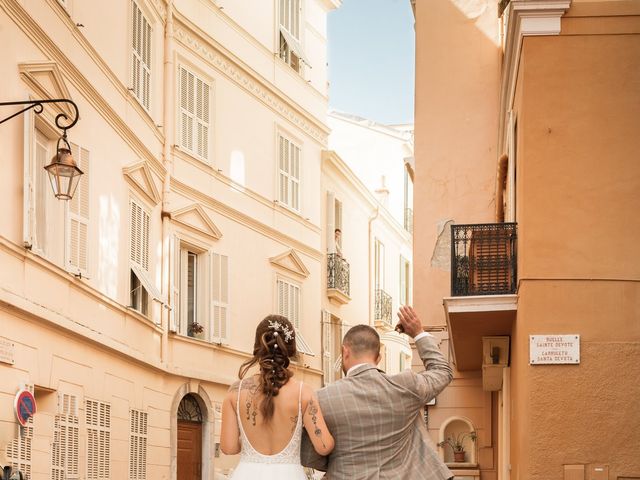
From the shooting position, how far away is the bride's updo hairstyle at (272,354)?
616cm

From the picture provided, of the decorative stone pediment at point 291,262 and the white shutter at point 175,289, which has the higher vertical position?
the decorative stone pediment at point 291,262

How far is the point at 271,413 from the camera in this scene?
627 cm

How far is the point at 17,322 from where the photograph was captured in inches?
591

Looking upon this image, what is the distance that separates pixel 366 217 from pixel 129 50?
18.8 metres

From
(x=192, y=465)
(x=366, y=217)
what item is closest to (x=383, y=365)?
(x=366, y=217)

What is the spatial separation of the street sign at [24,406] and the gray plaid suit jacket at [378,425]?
9079 millimetres

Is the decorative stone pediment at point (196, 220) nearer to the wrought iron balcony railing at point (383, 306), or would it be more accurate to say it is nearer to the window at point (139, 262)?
the window at point (139, 262)

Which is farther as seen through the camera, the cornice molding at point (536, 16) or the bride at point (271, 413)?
the cornice molding at point (536, 16)

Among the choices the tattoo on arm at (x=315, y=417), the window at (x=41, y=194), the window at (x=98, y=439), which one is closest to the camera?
the tattoo on arm at (x=315, y=417)

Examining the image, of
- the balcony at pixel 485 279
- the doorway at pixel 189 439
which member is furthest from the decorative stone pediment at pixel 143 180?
the balcony at pixel 485 279

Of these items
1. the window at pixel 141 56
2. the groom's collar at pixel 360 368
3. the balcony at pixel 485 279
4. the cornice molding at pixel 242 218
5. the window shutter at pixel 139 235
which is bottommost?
the groom's collar at pixel 360 368

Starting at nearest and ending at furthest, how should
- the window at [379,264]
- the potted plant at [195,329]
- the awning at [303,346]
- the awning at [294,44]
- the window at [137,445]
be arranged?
the window at [137,445]
the potted plant at [195,329]
the awning at [303,346]
the awning at [294,44]
the window at [379,264]

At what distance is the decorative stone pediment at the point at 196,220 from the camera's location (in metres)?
24.0

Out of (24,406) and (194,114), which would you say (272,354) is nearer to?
(24,406)
